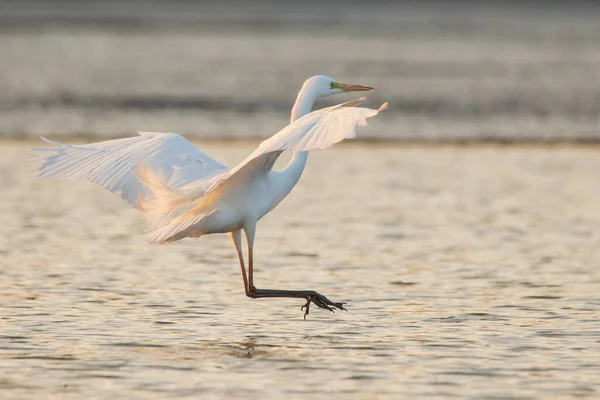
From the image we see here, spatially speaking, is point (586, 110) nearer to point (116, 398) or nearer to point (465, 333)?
point (465, 333)

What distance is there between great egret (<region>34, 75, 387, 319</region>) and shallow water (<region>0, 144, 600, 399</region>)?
0.75 m

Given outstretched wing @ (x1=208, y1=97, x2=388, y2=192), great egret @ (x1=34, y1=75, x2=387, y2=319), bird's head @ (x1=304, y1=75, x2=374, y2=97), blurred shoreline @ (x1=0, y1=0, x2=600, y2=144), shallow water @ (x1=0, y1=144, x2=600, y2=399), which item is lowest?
shallow water @ (x1=0, y1=144, x2=600, y2=399)

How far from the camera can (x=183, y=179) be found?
11.8m

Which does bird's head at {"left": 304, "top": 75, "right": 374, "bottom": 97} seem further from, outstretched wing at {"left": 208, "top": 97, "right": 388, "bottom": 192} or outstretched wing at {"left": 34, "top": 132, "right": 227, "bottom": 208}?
outstretched wing at {"left": 208, "top": 97, "right": 388, "bottom": 192}

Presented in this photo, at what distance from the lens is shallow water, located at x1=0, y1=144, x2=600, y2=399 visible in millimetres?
9664

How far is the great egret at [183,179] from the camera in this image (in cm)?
1152

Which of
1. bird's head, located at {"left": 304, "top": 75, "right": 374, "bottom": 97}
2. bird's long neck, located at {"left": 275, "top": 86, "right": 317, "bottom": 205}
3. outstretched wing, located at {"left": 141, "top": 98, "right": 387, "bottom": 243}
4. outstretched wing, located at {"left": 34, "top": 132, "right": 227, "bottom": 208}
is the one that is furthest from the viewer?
bird's head, located at {"left": 304, "top": 75, "right": 374, "bottom": 97}

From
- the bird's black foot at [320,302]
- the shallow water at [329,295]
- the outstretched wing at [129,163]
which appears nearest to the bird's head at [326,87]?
the outstretched wing at [129,163]

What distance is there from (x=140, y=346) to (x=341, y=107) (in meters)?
2.33

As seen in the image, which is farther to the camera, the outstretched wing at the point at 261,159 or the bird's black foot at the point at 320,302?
the bird's black foot at the point at 320,302

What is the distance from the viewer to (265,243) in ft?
52.2

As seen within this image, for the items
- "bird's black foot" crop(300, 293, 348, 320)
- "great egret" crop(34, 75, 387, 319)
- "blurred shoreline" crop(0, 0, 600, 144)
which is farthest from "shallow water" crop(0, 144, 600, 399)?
"blurred shoreline" crop(0, 0, 600, 144)

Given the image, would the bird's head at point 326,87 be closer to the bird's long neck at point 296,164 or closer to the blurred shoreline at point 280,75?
the bird's long neck at point 296,164

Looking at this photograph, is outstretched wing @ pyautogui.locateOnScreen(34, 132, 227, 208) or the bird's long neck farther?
the bird's long neck
